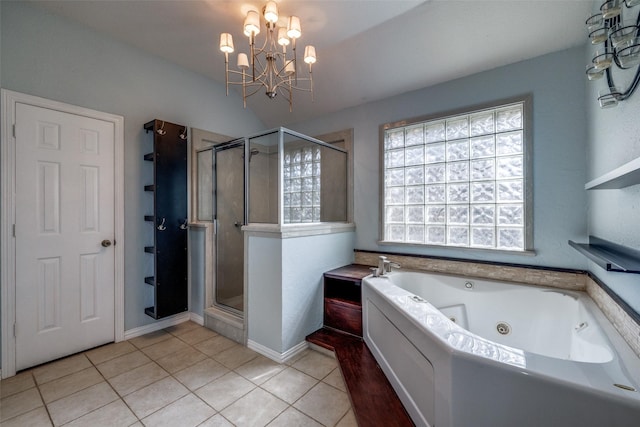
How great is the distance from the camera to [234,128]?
3410 millimetres

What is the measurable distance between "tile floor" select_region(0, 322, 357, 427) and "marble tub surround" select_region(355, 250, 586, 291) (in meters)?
1.25

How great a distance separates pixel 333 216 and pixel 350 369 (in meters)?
1.63

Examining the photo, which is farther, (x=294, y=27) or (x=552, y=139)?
(x=552, y=139)

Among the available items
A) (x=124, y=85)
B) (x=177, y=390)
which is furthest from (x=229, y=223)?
(x=124, y=85)

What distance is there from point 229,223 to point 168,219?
1.95 feet

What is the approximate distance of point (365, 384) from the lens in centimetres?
161

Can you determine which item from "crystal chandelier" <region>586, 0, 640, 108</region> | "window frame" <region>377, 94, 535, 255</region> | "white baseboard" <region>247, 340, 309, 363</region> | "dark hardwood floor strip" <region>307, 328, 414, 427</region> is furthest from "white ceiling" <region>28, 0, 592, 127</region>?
"white baseboard" <region>247, 340, 309, 363</region>

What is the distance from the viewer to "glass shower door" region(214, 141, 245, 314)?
2.66 meters

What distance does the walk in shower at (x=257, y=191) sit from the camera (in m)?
2.35

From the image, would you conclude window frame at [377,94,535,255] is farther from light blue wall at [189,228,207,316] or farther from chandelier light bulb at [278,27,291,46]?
light blue wall at [189,228,207,316]

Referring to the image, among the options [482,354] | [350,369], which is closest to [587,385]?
[482,354]

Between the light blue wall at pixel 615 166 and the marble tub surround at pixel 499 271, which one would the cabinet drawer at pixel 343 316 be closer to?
the marble tub surround at pixel 499 271

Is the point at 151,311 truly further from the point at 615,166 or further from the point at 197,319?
the point at 615,166

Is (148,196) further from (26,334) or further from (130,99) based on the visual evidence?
(26,334)
